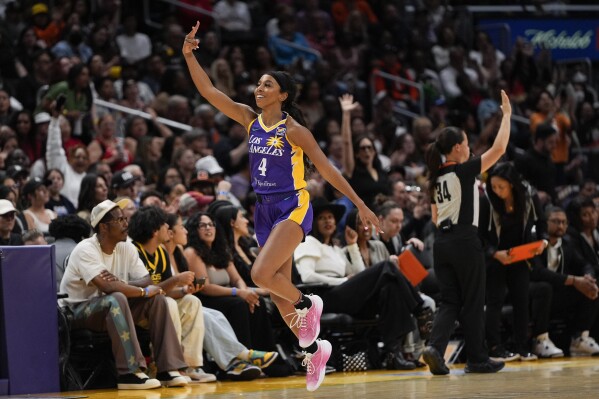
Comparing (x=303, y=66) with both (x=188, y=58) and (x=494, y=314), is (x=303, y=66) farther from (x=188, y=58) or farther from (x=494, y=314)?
(x=188, y=58)

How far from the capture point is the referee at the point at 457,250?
912 cm

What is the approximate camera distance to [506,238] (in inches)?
416

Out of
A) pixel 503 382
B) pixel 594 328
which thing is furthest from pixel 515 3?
A: pixel 503 382

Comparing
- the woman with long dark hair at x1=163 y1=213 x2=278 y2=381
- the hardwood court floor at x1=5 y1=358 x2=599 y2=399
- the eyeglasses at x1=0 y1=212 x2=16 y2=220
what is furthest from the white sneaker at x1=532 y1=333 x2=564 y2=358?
the eyeglasses at x1=0 y1=212 x2=16 y2=220

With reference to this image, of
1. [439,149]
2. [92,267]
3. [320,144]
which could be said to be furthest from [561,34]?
[92,267]

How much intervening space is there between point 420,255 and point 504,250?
107cm

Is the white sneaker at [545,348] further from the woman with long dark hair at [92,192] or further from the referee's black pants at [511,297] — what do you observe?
the woman with long dark hair at [92,192]

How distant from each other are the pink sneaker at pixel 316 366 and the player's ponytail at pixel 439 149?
2220 millimetres

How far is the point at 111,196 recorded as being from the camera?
10664 millimetres

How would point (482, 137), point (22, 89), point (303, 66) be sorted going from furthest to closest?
point (303, 66) → point (482, 137) → point (22, 89)

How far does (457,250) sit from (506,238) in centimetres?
159

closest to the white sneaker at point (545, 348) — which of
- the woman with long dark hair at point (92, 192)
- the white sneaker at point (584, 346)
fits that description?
the white sneaker at point (584, 346)

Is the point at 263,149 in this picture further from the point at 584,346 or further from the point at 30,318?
the point at 584,346

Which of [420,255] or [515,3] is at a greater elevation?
[515,3]
